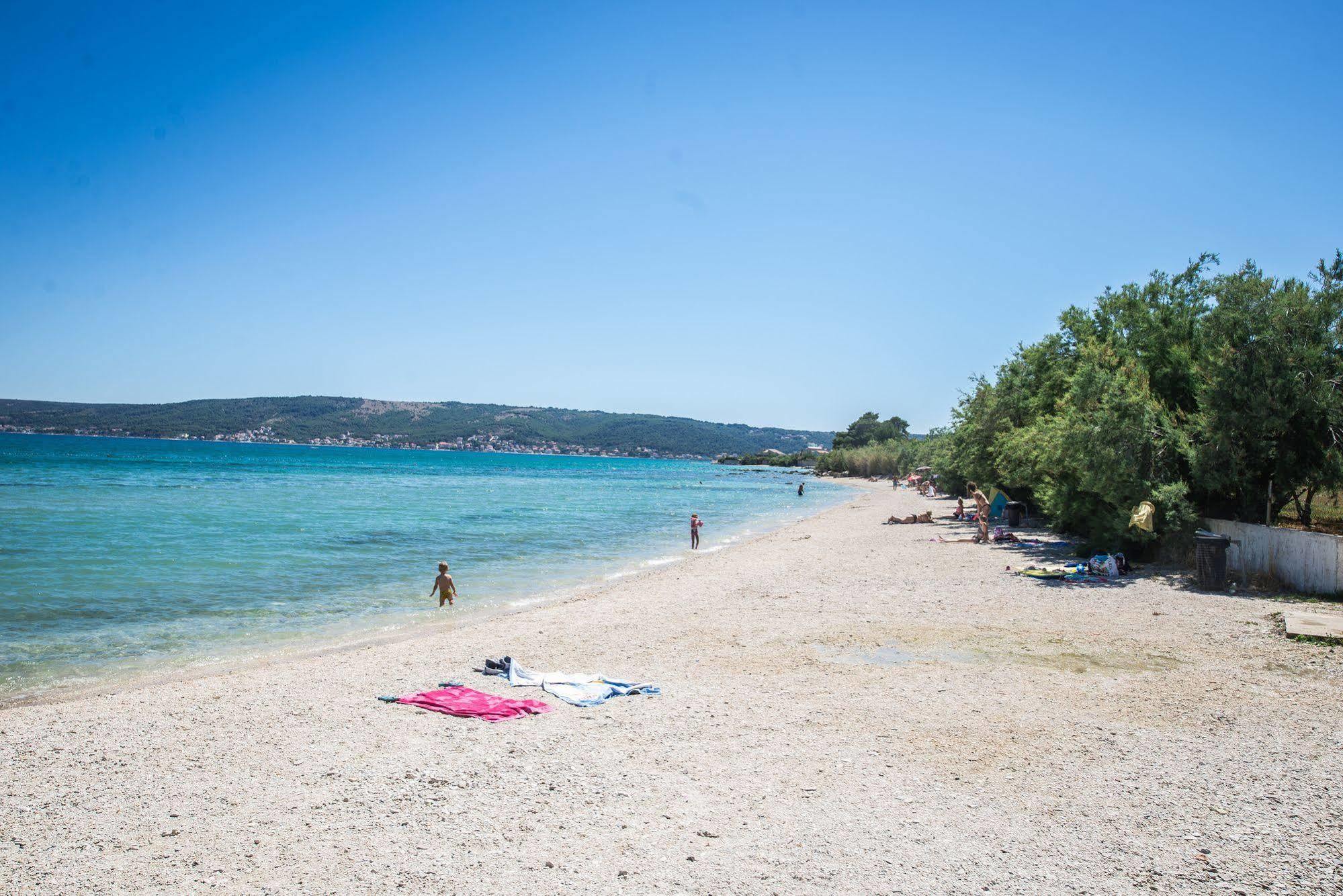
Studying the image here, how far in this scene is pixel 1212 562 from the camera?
14.5 meters

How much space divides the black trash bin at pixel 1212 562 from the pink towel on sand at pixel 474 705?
1359cm

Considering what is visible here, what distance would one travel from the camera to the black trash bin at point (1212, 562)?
569 inches

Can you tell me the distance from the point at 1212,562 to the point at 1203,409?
135 inches

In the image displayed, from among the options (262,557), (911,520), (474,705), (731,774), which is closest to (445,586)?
(474,705)

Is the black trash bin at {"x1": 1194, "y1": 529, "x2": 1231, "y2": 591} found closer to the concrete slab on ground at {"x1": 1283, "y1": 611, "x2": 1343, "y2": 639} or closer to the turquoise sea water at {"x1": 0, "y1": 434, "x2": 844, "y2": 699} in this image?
the concrete slab on ground at {"x1": 1283, "y1": 611, "x2": 1343, "y2": 639}

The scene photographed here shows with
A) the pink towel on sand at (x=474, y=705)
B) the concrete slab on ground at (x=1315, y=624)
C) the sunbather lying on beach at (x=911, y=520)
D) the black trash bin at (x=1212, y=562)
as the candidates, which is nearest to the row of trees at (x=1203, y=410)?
the black trash bin at (x=1212, y=562)

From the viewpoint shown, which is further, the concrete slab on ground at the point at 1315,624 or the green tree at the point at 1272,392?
the green tree at the point at 1272,392

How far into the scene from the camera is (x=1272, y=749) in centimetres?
658

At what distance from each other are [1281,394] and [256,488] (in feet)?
185

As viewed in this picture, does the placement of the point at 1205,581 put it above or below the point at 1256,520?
below

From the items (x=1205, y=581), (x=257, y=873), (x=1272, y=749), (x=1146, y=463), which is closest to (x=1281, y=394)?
(x=1146, y=463)

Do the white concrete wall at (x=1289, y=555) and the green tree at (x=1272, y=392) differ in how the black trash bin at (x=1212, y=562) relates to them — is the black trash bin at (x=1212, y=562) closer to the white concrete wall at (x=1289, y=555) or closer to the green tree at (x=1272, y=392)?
the white concrete wall at (x=1289, y=555)

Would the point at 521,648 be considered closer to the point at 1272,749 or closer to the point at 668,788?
the point at 668,788

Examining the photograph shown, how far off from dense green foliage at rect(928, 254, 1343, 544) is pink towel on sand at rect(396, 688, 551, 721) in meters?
14.5
